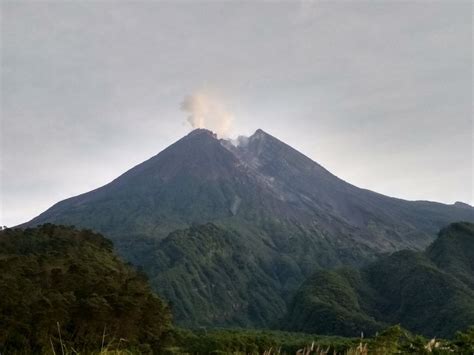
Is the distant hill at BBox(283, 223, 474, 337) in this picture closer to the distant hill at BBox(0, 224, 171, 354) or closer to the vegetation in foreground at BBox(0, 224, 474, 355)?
the vegetation in foreground at BBox(0, 224, 474, 355)

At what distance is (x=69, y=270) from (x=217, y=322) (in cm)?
12864

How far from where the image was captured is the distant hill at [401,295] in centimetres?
10156

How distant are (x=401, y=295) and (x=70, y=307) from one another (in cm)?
10910

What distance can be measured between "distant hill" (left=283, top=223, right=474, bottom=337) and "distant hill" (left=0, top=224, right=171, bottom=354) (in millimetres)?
67096

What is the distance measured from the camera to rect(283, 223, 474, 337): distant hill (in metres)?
102

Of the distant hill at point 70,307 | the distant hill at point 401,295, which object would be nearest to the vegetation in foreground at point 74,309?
the distant hill at point 70,307

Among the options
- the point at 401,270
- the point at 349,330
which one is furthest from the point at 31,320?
the point at 401,270

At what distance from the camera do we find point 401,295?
411 feet

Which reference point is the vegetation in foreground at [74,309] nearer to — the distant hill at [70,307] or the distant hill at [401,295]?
the distant hill at [70,307]

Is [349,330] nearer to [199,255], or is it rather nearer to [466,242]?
[466,242]

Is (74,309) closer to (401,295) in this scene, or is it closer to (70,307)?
(70,307)

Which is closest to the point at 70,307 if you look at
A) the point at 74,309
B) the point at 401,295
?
the point at 74,309

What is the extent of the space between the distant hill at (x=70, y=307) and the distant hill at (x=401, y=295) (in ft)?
220

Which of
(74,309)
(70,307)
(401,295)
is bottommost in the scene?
(401,295)
